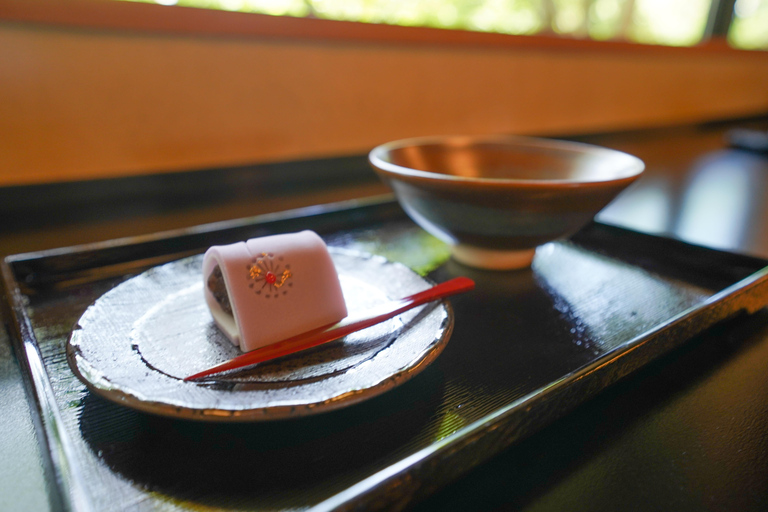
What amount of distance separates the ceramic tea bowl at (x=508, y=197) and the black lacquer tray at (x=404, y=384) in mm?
44

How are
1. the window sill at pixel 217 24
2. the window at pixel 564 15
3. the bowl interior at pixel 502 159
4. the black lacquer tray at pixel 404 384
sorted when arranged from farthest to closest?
1. the window at pixel 564 15
2. the window sill at pixel 217 24
3. the bowl interior at pixel 502 159
4. the black lacquer tray at pixel 404 384

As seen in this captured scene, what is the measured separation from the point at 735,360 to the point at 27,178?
39.1 inches

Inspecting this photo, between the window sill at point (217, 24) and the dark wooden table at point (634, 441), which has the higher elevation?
the window sill at point (217, 24)

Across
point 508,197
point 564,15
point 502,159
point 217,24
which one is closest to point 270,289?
point 508,197

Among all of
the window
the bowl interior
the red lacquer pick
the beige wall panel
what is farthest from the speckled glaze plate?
the window

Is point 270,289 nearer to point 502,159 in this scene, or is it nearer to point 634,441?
point 634,441

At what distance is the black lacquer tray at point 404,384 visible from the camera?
0.78 ft

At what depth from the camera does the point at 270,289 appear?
333 mm

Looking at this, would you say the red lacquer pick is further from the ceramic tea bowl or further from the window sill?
the window sill

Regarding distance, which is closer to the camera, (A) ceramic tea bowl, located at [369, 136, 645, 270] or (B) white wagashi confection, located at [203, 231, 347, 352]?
(B) white wagashi confection, located at [203, 231, 347, 352]

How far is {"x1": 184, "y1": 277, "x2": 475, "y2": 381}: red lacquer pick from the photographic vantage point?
302 mm

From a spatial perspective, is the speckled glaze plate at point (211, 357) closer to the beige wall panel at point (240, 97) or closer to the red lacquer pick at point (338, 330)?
the red lacquer pick at point (338, 330)

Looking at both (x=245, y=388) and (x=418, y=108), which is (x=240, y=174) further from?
(x=245, y=388)

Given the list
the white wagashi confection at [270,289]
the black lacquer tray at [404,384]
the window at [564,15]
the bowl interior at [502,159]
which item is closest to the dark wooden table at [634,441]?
the black lacquer tray at [404,384]
